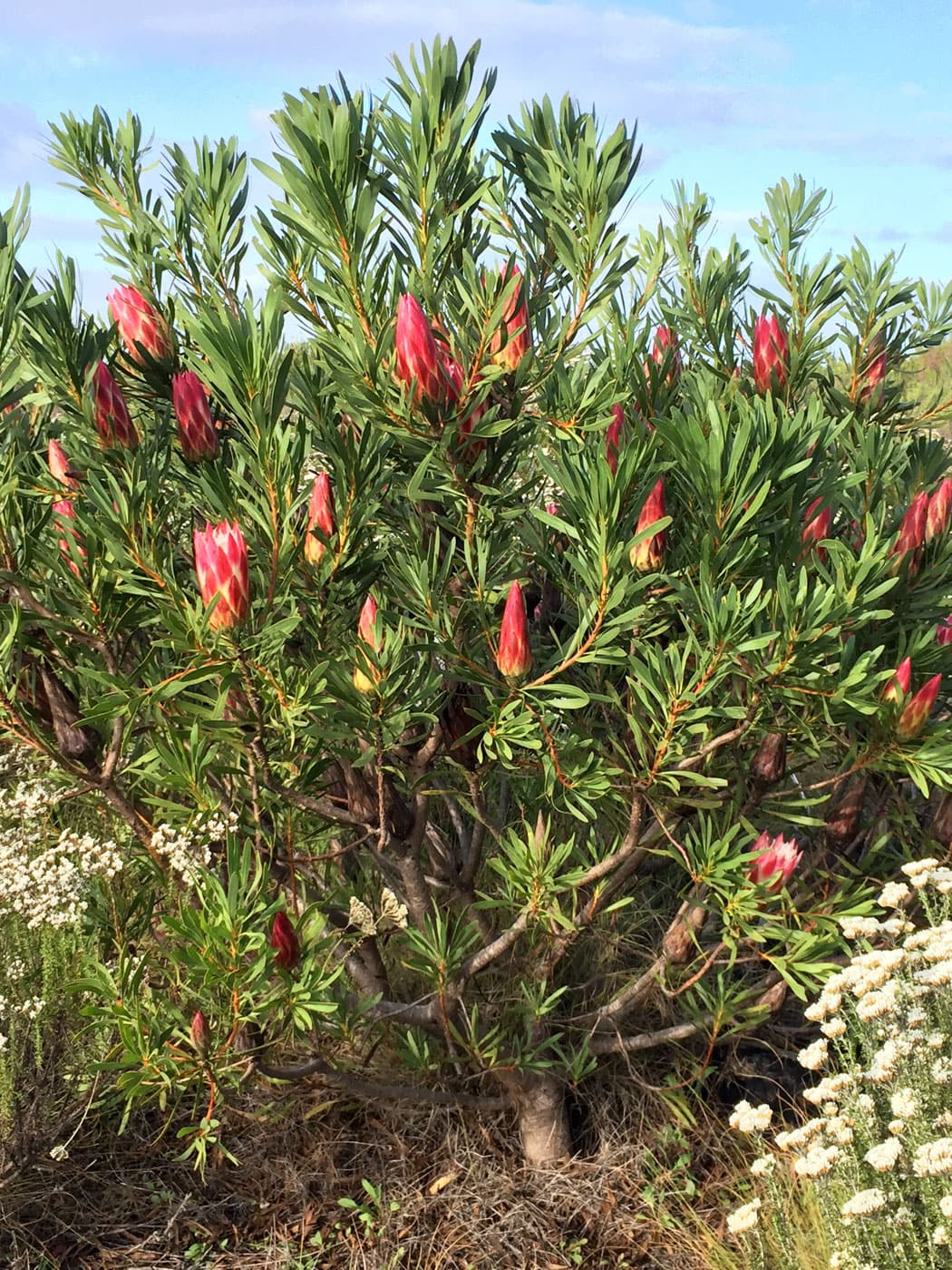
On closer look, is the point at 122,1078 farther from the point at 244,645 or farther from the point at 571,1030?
the point at 571,1030

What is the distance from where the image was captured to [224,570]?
5.02ft

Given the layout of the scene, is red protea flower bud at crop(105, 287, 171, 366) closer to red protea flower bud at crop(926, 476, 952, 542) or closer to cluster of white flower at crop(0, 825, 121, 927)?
cluster of white flower at crop(0, 825, 121, 927)

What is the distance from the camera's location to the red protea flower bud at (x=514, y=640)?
5.56 ft

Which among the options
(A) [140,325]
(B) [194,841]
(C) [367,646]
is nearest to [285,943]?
(B) [194,841]

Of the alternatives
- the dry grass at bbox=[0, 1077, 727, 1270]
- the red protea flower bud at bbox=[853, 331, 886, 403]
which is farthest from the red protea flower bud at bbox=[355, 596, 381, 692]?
the red protea flower bud at bbox=[853, 331, 886, 403]

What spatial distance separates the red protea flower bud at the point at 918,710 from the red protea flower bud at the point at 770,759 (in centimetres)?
22

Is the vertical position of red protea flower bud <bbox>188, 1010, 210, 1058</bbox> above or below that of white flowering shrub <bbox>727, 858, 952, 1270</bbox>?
above

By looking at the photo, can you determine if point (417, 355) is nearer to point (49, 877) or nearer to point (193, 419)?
point (193, 419)

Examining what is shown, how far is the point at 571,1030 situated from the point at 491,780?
612 millimetres

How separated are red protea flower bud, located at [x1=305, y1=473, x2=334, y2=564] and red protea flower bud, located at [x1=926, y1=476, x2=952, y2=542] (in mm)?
1097

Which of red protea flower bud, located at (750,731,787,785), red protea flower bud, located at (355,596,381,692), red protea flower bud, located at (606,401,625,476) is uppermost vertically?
red protea flower bud, located at (606,401,625,476)

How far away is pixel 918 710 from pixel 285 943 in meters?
1.14

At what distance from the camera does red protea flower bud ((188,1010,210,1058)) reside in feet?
5.92

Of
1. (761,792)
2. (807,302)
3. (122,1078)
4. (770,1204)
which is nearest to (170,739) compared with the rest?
(122,1078)
